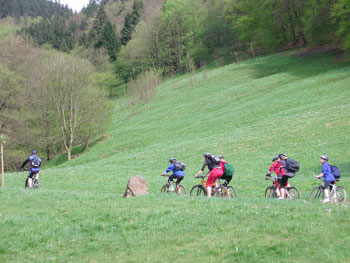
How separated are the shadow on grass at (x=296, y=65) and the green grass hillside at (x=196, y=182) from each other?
0.34 m

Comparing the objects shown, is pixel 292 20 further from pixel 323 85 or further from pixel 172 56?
pixel 172 56

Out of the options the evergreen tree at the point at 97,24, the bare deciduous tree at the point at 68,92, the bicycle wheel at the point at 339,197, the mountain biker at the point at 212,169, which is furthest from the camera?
the evergreen tree at the point at 97,24

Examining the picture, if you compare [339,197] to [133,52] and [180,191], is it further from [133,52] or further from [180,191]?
[133,52]

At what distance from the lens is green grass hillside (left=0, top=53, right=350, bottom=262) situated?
8.77m

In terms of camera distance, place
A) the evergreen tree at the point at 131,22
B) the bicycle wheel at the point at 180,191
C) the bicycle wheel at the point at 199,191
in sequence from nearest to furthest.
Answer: the bicycle wheel at the point at 199,191
the bicycle wheel at the point at 180,191
the evergreen tree at the point at 131,22

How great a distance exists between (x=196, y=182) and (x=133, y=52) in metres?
82.3

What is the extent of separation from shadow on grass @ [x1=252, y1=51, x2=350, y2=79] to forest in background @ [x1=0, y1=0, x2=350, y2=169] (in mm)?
2515

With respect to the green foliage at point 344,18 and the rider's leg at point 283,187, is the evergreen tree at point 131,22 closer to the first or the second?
the green foliage at point 344,18

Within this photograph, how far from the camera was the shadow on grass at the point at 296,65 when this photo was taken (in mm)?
54866

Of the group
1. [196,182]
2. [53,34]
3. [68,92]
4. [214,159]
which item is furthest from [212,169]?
[53,34]

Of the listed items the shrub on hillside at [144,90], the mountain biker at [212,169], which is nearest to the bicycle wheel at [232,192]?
the mountain biker at [212,169]

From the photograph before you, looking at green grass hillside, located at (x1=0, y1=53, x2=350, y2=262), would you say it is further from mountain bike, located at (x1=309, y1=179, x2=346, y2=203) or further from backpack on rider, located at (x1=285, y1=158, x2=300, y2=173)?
backpack on rider, located at (x1=285, y1=158, x2=300, y2=173)

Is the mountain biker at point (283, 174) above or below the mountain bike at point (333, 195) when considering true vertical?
above

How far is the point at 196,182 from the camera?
879 inches
